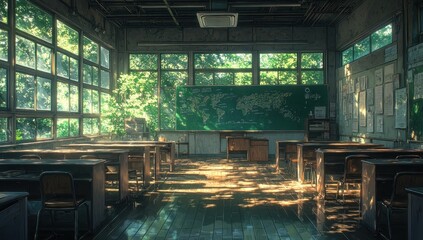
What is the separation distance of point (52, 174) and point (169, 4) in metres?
7.86

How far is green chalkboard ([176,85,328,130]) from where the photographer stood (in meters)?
13.1

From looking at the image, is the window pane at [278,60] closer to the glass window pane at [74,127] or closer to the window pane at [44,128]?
the glass window pane at [74,127]

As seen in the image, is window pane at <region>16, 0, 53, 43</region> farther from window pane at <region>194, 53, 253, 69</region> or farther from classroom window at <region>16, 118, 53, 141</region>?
window pane at <region>194, 53, 253, 69</region>

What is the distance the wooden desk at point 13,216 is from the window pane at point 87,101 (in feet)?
26.6

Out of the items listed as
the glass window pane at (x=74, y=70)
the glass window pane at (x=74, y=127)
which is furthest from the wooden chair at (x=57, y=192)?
the glass window pane at (x=74, y=70)

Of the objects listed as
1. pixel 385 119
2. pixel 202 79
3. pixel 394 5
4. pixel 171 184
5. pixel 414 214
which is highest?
pixel 394 5

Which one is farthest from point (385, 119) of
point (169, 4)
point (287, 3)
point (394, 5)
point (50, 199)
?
point (50, 199)

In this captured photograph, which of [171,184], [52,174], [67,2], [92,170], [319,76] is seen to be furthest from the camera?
[319,76]

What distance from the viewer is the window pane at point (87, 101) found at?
10.6m

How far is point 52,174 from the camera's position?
390 cm

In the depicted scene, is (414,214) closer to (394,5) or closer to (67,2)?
(394,5)

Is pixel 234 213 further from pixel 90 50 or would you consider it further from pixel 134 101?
pixel 90 50

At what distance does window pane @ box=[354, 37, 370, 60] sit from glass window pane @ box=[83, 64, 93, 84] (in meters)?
7.34

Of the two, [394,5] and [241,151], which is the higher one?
[394,5]
